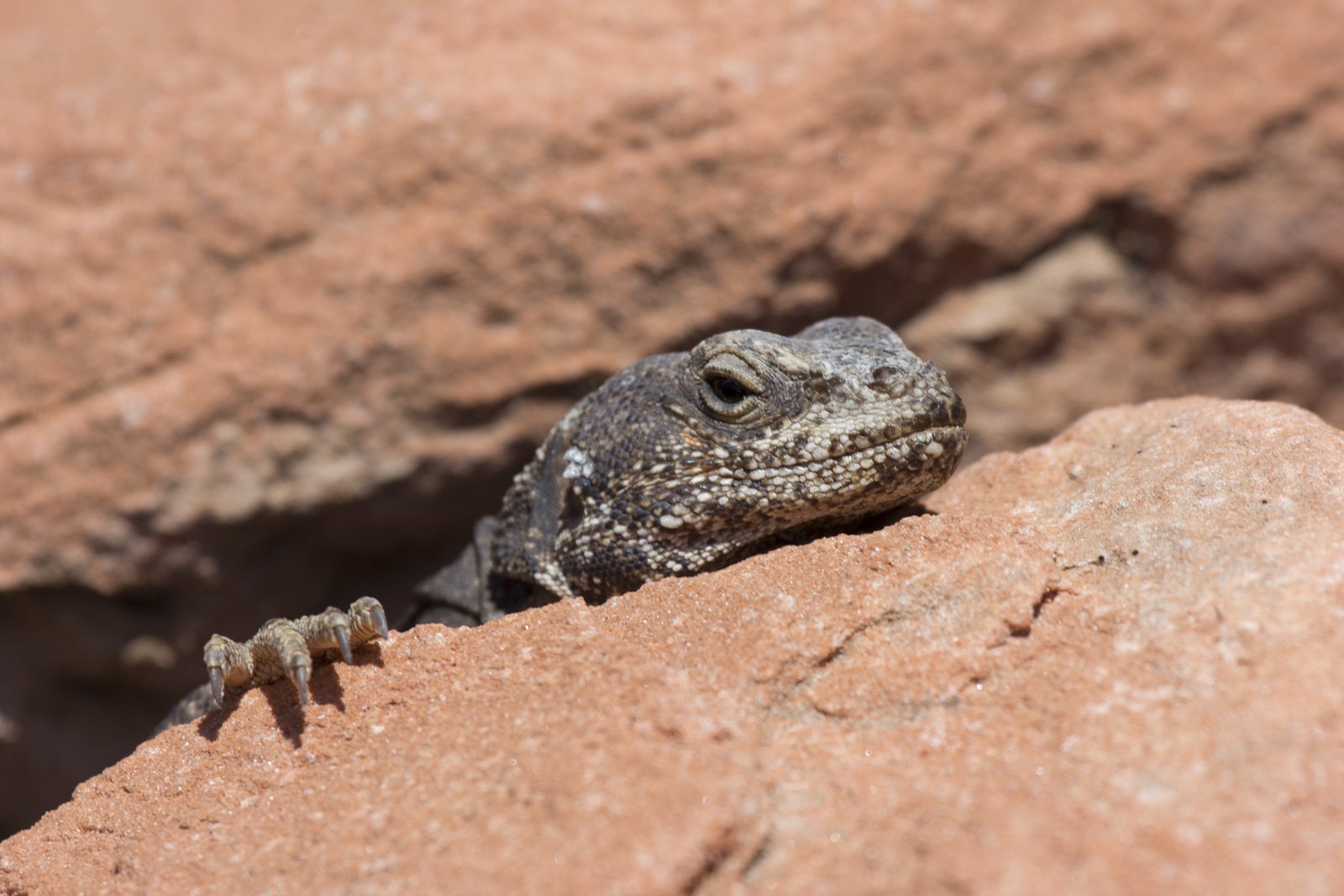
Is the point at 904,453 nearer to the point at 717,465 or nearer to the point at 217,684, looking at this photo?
the point at 717,465

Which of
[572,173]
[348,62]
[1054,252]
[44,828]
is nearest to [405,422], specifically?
[572,173]

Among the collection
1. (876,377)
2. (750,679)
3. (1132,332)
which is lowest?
(750,679)

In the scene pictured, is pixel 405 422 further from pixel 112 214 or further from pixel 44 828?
pixel 44 828

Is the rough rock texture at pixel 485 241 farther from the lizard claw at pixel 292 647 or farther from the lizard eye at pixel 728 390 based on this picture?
the lizard claw at pixel 292 647

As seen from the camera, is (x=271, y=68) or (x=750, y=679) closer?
(x=750, y=679)

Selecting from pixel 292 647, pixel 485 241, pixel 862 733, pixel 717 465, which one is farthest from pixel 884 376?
pixel 485 241

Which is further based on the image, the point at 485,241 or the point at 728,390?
the point at 485,241
